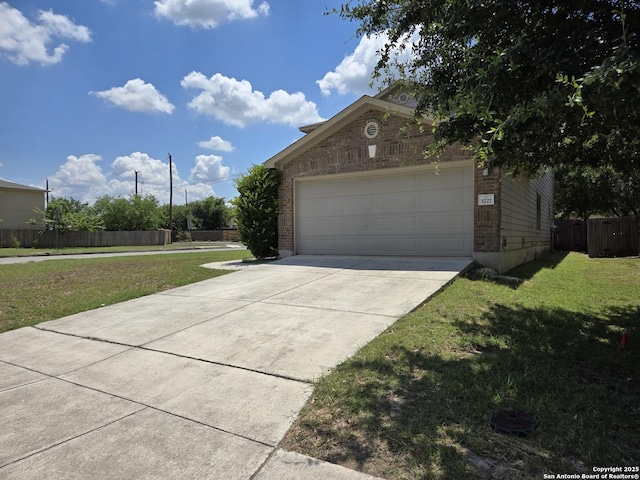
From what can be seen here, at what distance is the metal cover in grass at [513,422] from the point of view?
99.7 inches

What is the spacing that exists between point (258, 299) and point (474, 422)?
4.41 meters

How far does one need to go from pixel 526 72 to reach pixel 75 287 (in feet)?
29.1

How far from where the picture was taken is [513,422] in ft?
8.64

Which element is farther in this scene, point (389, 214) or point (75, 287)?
point (389, 214)

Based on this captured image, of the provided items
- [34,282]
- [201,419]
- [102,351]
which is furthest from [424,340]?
[34,282]

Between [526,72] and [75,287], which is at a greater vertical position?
[526,72]

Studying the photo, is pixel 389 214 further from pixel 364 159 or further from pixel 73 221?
pixel 73 221

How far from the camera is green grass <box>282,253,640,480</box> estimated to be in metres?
2.33

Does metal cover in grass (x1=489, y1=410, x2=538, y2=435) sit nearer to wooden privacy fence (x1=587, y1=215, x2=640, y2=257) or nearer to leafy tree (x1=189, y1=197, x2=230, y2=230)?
wooden privacy fence (x1=587, y1=215, x2=640, y2=257)

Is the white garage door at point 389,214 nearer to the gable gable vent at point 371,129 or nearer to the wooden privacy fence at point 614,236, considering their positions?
the gable gable vent at point 371,129

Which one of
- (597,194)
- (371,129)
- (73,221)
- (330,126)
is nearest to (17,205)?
(73,221)

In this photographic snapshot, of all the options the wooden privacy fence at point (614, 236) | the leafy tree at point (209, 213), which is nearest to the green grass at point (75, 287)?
the wooden privacy fence at point (614, 236)

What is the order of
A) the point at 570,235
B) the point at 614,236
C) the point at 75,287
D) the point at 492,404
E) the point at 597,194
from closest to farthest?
the point at 492,404
the point at 75,287
the point at 614,236
the point at 570,235
the point at 597,194

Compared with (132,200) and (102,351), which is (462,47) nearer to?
(102,351)
